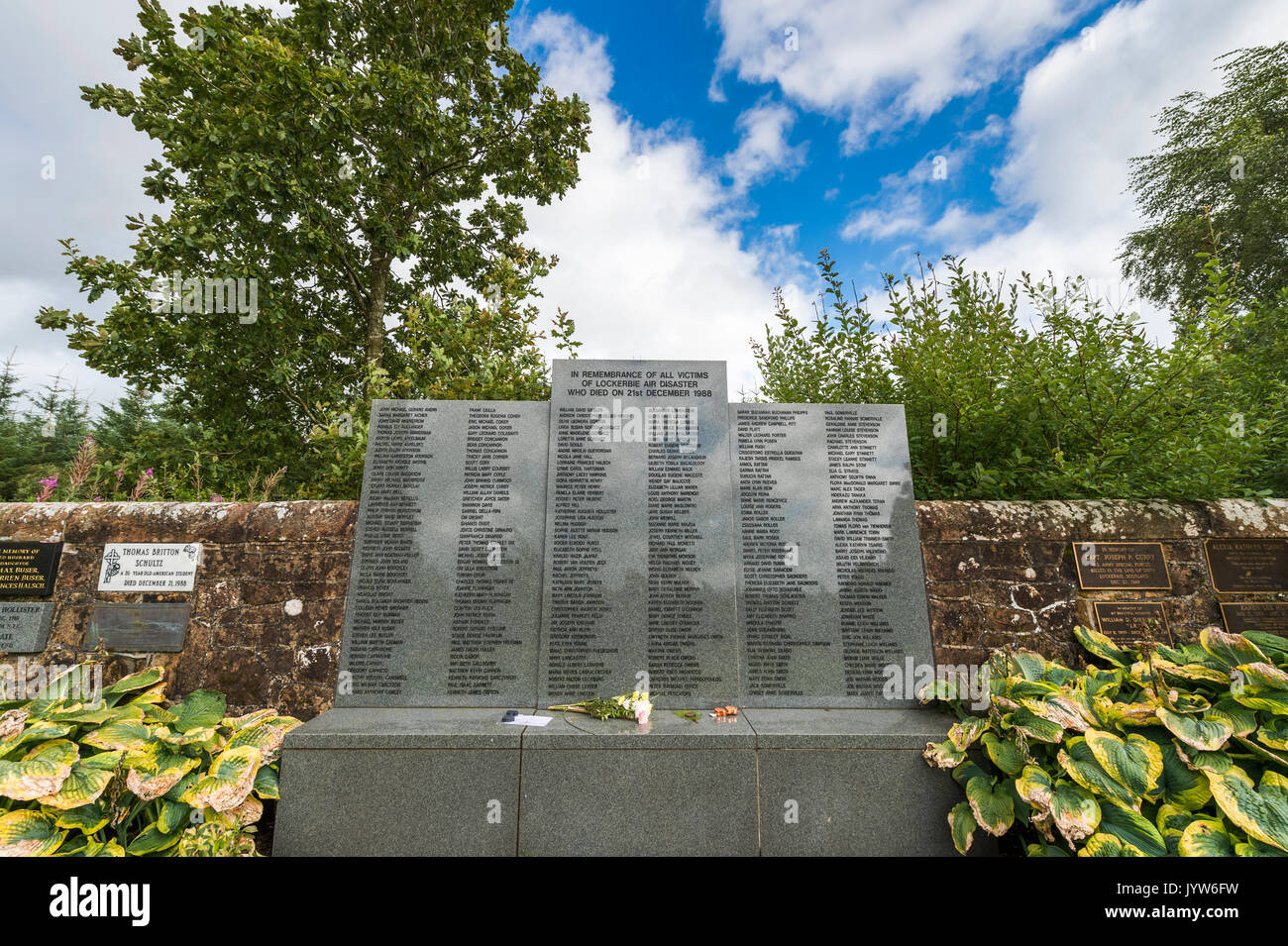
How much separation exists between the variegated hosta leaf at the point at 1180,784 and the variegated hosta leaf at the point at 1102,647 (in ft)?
4.13

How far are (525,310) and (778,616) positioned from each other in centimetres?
584

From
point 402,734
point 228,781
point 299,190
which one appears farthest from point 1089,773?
point 299,190

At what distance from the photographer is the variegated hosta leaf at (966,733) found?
3.10 m

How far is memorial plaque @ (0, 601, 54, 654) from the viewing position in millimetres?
4070

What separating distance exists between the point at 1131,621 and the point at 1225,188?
20.7 m

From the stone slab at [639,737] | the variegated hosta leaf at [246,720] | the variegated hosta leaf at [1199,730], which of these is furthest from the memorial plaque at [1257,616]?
the variegated hosta leaf at [246,720]

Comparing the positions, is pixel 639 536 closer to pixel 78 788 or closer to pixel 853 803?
pixel 853 803

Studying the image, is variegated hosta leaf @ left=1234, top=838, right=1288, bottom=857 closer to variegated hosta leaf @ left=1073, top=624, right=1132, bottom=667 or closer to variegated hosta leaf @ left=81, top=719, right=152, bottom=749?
variegated hosta leaf @ left=1073, top=624, right=1132, bottom=667

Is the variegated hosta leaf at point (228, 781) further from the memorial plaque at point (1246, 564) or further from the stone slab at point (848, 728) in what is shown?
the memorial plaque at point (1246, 564)

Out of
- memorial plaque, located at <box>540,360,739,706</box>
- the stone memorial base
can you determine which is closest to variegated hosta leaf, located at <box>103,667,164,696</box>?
the stone memorial base

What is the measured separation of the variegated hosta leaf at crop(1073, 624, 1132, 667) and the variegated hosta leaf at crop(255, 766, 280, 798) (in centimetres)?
593

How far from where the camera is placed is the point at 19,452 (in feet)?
53.4

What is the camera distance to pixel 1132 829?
2529 millimetres
